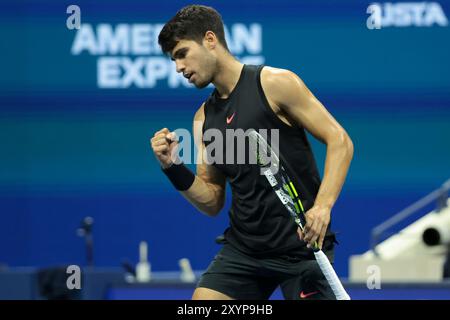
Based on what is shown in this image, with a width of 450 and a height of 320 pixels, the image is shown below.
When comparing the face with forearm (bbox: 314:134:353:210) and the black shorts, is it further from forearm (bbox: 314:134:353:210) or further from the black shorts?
the black shorts

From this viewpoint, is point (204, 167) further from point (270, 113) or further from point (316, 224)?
point (316, 224)

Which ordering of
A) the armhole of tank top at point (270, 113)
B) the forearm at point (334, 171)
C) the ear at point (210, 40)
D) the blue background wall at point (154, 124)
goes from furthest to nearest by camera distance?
the blue background wall at point (154, 124), the ear at point (210, 40), the armhole of tank top at point (270, 113), the forearm at point (334, 171)

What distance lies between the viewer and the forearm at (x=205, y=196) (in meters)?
4.58

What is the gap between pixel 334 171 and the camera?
416 cm

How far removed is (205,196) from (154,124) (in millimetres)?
5430

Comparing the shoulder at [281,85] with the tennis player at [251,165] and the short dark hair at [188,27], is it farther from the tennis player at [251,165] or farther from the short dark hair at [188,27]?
the short dark hair at [188,27]

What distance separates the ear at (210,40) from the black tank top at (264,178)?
0.18 m

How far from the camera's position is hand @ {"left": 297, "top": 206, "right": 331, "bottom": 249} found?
13.2 ft

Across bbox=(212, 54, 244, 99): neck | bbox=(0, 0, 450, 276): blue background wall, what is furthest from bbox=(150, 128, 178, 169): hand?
bbox=(0, 0, 450, 276): blue background wall

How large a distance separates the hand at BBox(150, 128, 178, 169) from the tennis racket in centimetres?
31

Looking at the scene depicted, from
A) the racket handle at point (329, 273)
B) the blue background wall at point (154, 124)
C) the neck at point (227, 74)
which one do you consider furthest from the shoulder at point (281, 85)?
the blue background wall at point (154, 124)

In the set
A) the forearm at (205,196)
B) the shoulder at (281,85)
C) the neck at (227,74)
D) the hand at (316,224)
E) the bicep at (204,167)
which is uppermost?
the neck at (227,74)

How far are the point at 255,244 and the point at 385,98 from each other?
5.75m

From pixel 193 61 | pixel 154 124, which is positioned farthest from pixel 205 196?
pixel 154 124
